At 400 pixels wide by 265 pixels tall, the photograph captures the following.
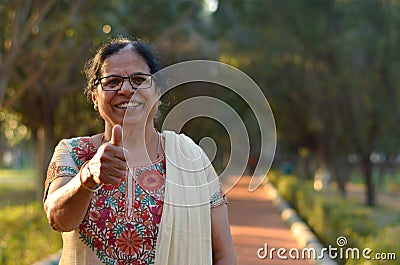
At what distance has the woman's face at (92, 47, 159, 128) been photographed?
109 inches

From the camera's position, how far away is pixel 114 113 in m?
2.77

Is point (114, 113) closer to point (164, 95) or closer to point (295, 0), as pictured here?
point (164, 95)

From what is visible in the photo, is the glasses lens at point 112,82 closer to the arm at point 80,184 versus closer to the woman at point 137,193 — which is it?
the woman at point 137,193

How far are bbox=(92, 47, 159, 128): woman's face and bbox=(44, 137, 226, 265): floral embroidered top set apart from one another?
208 mm

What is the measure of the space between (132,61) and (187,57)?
26.7m

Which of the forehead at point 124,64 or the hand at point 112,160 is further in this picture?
the forehead at point 124,64

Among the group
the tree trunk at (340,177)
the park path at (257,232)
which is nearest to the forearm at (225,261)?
the park path at (257,232)

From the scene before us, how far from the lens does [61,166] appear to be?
2.80 meters

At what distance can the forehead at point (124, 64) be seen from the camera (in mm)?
2834

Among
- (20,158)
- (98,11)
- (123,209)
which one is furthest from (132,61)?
(20,158)

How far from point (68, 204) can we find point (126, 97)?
0.44 m

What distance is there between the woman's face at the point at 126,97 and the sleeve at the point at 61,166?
18 centimetres

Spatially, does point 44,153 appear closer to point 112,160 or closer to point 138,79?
point 138,79

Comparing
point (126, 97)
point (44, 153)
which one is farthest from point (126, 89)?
point (44, 153)
